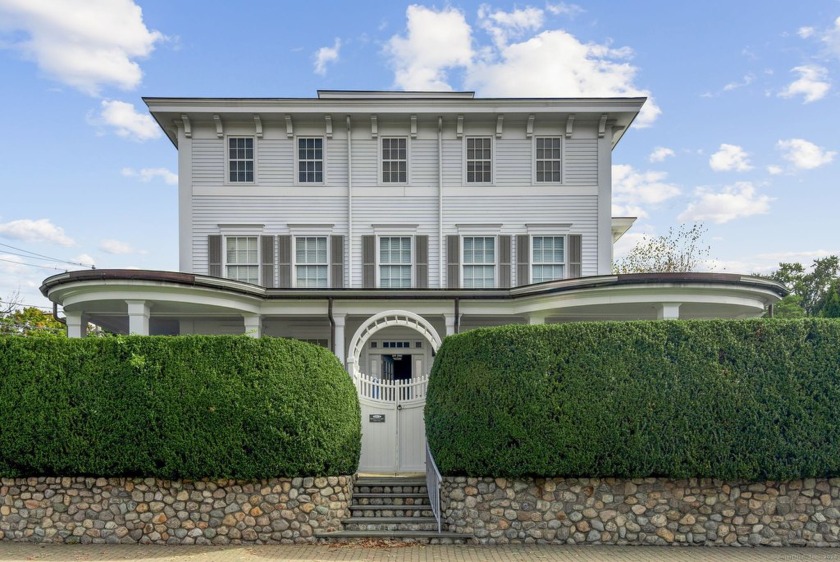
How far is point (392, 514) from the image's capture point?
11586 millimetres

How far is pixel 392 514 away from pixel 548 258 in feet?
31.1

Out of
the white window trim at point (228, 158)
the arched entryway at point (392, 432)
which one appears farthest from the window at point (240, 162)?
the arched entryway at point (392, 432)

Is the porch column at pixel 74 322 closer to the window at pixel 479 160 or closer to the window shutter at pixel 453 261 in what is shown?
the window shutter at pixel 453 261

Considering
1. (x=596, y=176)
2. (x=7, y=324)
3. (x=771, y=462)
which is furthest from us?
(x=7, y=324)

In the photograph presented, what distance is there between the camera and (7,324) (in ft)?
92.8

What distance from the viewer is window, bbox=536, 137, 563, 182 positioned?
19109 mm

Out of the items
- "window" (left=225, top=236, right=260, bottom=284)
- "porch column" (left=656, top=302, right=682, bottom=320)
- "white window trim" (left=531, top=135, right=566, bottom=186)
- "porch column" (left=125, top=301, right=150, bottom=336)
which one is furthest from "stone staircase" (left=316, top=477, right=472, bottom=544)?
"white window trim" (left=531, top=135, right=566, bottom=186)

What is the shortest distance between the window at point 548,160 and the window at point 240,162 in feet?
27.4

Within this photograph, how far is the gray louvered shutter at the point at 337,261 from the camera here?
1847 cm

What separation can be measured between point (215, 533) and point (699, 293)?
10.9 m

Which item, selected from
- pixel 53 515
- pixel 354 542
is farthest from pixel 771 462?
pixel 53 515

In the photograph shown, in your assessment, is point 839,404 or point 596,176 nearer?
point 839,404

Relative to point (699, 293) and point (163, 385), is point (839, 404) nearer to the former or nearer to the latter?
point (699, 293)

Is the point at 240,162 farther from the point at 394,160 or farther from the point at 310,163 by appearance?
the point at 394,160
